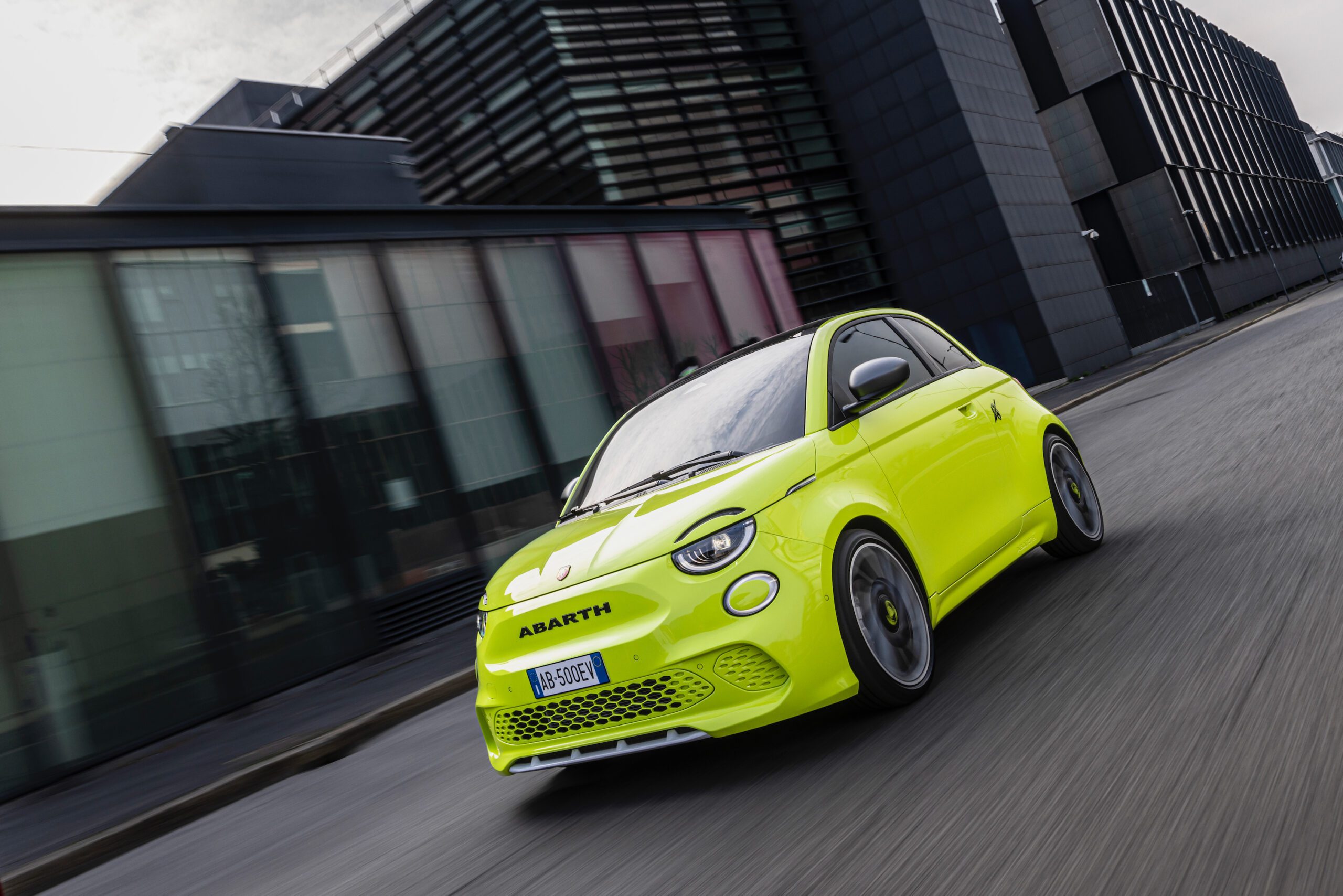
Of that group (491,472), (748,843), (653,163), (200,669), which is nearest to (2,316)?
(200,669)

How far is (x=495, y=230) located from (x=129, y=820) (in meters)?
12.1

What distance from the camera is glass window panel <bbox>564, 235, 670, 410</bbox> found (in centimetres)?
1855

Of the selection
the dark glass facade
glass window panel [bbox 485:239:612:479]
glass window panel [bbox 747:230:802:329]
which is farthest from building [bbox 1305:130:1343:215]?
glass window panel [bbox 485:239:612:479]

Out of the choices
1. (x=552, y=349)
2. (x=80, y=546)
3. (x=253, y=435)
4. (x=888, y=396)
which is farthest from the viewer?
(x=552, y=349)

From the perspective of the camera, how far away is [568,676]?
12.8ft

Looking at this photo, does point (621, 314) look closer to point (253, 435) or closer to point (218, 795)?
point (253, 435)

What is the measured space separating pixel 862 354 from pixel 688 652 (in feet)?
6.99

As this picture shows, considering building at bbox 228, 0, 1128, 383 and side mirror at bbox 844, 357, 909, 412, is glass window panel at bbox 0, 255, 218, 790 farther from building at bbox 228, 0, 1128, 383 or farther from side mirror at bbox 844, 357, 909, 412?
building at bbox 228, 0, 1128, 383

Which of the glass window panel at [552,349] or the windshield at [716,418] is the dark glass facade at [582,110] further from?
the windshield at [716,418]

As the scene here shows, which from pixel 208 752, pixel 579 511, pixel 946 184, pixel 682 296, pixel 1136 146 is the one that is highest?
pixel 1136 146

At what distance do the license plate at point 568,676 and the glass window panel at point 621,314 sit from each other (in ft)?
47.2

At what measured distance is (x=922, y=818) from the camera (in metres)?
3.10

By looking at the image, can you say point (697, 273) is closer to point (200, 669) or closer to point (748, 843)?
point (200, 669)

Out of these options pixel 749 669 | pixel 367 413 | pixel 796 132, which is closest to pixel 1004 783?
pixel 749 669
